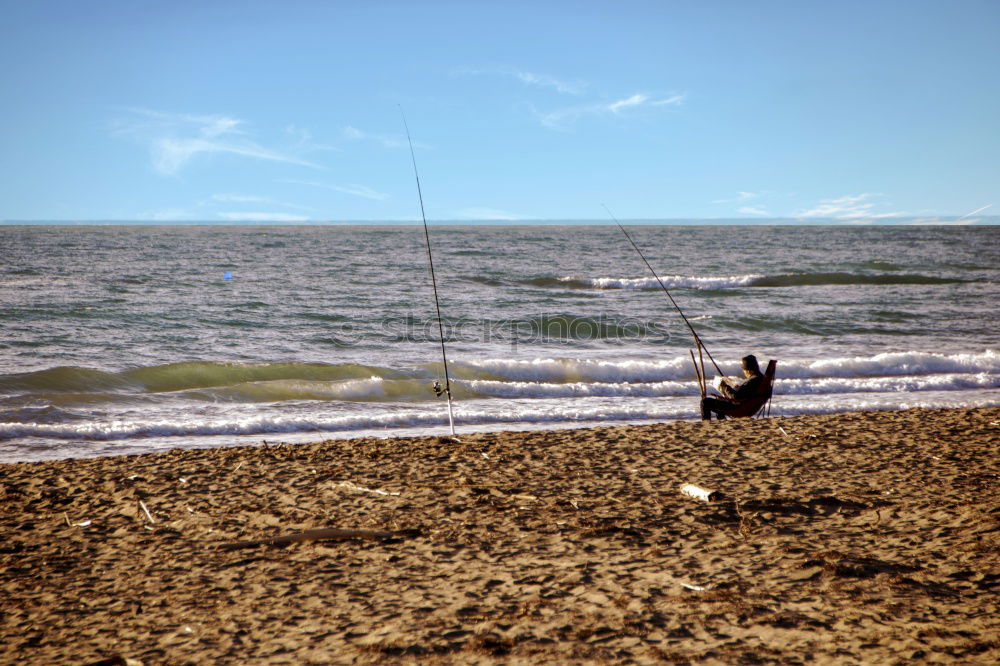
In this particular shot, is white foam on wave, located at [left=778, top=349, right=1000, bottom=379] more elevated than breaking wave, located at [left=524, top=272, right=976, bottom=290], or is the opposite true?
breaking wave, located at [left=524, top=272, right=976, bottom=290]

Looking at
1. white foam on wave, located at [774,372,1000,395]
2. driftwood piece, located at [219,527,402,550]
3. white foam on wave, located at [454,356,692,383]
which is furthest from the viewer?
white foam on wave, located at [454,356,692,383]

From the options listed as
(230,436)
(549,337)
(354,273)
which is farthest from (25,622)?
(354,273)

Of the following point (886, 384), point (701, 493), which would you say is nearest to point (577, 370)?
point (886, 384)

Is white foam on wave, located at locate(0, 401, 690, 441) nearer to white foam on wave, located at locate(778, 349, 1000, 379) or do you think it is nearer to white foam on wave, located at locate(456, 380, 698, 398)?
white foam on wave, located at locate(456, 380, 698, 398)

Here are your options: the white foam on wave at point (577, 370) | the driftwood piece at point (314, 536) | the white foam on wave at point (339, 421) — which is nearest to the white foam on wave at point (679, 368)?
the white foam on wave at point (577, 370)

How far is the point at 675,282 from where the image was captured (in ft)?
85.8

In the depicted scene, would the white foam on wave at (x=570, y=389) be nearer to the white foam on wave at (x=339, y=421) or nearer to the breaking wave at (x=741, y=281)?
the white foam on wave at (x=339, y=421)

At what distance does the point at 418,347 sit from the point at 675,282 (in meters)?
15.0

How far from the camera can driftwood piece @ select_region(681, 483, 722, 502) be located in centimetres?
468

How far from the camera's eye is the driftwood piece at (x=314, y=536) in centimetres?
406

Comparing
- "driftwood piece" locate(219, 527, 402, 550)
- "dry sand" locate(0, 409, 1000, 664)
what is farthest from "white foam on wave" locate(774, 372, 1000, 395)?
"driftwood piece" locate(219, 527, 402, 550)

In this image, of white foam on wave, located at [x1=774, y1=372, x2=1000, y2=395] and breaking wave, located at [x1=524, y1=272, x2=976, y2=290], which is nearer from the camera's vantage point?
white foam on wave, located at [x1=774, y1=372, x2=1000, y2=395]

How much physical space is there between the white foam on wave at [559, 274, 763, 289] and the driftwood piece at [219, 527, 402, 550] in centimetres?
2178

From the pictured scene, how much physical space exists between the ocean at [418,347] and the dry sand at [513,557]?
8.06ft
